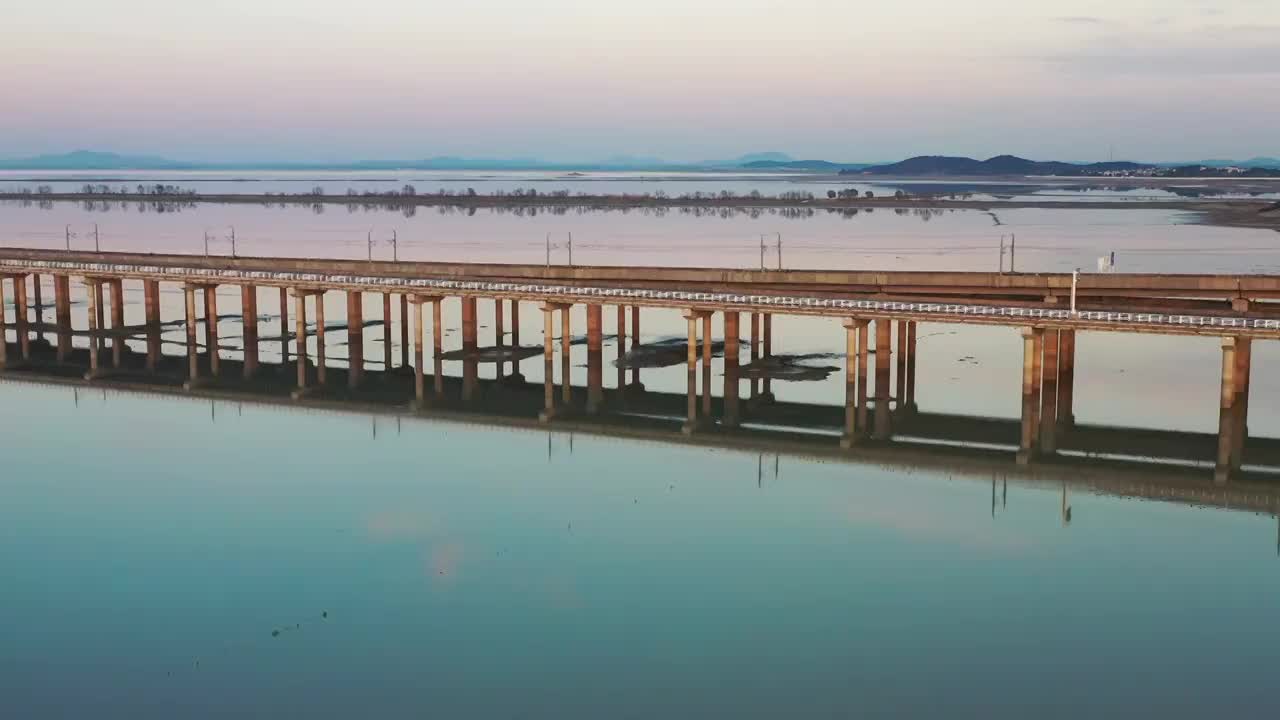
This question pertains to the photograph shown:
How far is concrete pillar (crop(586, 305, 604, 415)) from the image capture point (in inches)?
1970

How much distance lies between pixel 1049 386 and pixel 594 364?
16.0 metres

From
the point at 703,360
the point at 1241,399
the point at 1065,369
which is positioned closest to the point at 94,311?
the point at 703,360

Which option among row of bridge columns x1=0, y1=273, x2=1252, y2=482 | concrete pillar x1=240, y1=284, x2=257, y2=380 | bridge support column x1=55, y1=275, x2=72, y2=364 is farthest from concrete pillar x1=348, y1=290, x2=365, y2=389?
bridge support column x1=55, y1=275, x2=72, y2=364

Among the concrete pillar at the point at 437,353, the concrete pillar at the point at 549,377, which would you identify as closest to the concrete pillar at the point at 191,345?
the concrete pillar at the point at 437,353

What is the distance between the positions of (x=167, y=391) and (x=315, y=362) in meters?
7.54

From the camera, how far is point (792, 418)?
46.9m

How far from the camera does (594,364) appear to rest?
53.9m

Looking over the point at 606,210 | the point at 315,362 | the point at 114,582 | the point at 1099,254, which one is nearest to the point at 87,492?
the point at 114,582

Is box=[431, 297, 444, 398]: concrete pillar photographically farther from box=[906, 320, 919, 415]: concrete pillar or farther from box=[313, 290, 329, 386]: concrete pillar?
box=[906, 320, 919, 415]: concrete pillar

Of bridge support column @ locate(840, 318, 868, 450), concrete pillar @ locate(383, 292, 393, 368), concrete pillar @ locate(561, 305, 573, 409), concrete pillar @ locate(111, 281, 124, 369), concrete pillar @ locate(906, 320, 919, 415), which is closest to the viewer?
bridge support column @ locate(840, 318, 868, 450)

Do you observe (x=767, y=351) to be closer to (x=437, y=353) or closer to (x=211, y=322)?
(x=437, y=353)

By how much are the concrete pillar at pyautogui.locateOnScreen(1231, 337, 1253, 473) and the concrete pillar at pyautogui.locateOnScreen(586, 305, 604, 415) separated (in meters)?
19.4

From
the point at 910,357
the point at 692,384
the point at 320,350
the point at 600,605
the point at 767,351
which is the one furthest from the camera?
the point at 320,350

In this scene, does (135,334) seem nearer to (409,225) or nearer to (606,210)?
(409,225)
